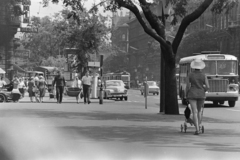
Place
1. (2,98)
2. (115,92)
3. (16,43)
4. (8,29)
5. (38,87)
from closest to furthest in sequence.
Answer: (8,29) < (16,43) < (2,98) < (38,87) < (115,92)

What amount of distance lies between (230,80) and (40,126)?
55.1 ft

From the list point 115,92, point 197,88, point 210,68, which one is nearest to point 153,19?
point 197,88

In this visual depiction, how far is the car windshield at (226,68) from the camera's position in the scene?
2797cm

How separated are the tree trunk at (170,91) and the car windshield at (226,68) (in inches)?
362

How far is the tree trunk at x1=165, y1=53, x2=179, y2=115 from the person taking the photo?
1923 cm

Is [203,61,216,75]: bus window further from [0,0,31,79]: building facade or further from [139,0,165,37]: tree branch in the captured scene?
[0,0,31,79]: building facade

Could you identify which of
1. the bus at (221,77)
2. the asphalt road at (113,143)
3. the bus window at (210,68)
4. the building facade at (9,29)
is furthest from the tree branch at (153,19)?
the building facade at (9,29)

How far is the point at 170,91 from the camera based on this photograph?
1928cm

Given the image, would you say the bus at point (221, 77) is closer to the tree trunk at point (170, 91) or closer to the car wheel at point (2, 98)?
the tree trunk at point (170, 91)

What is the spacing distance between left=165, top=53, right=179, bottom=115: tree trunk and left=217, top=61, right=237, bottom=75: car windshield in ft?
30.2

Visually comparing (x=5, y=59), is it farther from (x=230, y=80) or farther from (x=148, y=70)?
(x=148, y=70)

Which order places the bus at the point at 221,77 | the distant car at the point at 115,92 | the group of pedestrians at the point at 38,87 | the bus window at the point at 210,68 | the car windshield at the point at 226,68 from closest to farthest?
1. the bus at the point at 221,77
2. the bus window at the point at 210,68
3. the car windshield at the point at 226,68
4. the group of pedestrians at the point at 38,87
5. the distant car at the point at 115,92

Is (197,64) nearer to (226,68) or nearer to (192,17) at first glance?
(192,17)

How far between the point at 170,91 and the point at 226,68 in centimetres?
973
